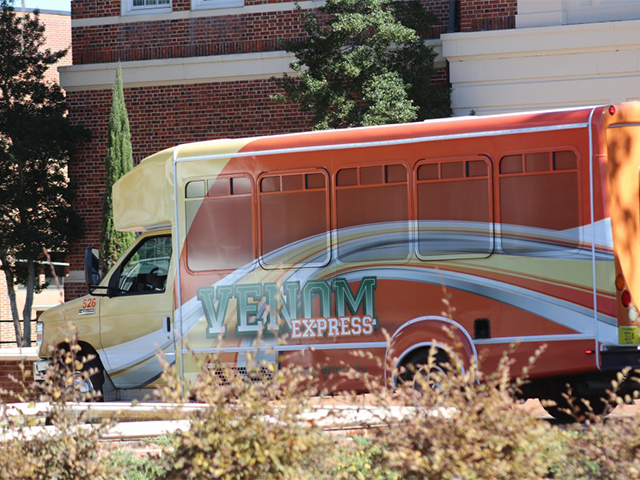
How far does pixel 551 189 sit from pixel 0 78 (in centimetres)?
1508

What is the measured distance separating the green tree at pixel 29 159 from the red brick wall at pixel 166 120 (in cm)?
39

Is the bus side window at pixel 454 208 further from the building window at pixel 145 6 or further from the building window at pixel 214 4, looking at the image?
the building window at pixel 145 6

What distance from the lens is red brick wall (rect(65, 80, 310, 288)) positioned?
19438 millimetres

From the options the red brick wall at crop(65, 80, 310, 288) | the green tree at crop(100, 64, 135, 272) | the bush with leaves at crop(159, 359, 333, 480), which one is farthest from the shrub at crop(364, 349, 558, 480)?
the red brick wall at crop(65, 80, 310, 288)

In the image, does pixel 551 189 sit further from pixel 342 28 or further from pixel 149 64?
pixel 149 64

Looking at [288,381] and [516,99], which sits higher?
[516,99]

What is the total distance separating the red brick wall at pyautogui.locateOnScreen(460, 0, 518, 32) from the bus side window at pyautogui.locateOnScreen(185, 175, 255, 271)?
9.32 m

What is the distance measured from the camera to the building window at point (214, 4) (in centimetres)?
1961

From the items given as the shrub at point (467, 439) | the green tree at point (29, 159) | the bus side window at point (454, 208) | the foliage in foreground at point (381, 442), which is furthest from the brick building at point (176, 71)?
the shrub at point (467, 439)

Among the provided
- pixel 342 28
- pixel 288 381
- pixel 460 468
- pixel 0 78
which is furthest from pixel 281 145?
pixel 0 78

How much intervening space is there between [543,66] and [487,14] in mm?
1494

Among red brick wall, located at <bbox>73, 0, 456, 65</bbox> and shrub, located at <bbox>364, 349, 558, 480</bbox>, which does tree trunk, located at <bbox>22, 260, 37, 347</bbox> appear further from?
shrub, located at <bbox>364, 349, 558, 480</bbox>

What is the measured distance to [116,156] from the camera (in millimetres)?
19047

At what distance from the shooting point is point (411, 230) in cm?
895
